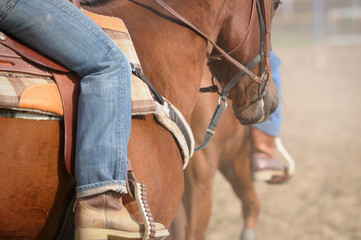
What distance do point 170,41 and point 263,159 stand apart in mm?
2402

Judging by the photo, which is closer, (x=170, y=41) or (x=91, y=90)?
(x=91, y=90)

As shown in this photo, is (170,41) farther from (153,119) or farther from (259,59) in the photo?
(259,59)

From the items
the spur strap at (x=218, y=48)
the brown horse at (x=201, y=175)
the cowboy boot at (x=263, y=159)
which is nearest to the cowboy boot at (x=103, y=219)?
the spur strap at (x=218, y=48)

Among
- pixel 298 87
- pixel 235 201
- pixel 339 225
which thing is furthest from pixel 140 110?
pixel 298 87

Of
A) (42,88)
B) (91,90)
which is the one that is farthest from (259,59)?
(42,88)

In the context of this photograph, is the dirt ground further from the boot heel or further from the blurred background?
the boot heel

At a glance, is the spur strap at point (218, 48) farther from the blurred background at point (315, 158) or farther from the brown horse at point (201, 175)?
the brown horse at point (201, 175)

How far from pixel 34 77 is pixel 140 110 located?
427 mm

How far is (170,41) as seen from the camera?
2.26 m

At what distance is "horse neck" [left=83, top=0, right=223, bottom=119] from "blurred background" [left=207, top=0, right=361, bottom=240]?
0.65 meters

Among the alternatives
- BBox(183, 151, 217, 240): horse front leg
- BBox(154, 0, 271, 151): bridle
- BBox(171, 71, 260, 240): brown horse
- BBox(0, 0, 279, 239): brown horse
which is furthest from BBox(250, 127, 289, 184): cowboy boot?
BBox(154, 0, 271, 151): bridle

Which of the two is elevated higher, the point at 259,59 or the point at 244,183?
the point at 259,59

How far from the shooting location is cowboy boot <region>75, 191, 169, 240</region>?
1.83 meters

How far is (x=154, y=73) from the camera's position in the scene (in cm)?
219
